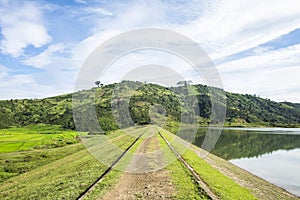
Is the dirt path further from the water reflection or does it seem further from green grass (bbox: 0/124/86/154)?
green grass (bbox: 0/124/86/154)

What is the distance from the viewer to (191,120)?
646ft

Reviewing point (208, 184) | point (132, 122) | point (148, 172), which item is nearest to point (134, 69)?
point (148, 172)

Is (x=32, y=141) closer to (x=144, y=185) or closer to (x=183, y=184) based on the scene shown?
(x=144, y=185)

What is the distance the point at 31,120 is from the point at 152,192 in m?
164

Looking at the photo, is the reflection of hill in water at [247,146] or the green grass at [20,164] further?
the reflection of hill in water at [247,146]

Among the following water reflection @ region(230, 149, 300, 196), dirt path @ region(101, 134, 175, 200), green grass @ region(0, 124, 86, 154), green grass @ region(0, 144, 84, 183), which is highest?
dirt path @ region(101, 134, 175, 200)

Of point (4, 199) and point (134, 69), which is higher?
point (134, 69)

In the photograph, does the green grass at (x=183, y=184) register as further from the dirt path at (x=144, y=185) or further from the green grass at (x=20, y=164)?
the green grass at (x=20, y=164)

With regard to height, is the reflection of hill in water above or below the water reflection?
above

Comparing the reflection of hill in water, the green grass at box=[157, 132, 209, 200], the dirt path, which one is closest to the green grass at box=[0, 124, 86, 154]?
the reflection of hill in water

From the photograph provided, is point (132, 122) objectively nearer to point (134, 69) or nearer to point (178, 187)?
point (134, 69)

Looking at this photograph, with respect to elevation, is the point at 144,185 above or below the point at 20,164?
above

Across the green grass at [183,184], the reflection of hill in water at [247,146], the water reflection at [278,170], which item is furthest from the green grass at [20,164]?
the reflection of hill in water at [247,146]

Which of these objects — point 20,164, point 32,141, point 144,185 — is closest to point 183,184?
point 144,185
